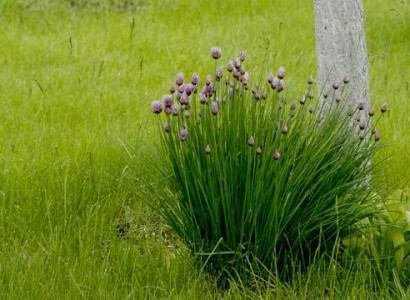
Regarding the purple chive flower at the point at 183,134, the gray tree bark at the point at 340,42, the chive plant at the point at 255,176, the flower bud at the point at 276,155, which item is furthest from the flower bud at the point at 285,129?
the gray tree bark at the point at 340,42

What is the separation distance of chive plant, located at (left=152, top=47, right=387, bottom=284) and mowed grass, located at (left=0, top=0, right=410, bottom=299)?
0.16 m

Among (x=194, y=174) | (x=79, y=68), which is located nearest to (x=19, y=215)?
(x=194, y=174)

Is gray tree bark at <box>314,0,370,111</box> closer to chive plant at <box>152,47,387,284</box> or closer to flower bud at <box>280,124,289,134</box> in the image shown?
chive plant at <box>152,47,387,284</box>

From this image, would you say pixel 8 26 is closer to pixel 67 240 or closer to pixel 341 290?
pixel 67 240

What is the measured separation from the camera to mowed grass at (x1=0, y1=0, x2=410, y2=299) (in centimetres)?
360

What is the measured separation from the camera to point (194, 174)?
3.53 metres

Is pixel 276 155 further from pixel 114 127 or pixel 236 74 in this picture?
pixel 114 127

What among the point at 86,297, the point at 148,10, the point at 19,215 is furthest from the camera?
the point at 148,10

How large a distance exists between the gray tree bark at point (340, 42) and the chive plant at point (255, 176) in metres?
0.74

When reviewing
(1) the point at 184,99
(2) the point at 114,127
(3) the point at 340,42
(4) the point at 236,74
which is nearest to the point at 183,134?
(1) the point at 184,99

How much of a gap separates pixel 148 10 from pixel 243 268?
19.7ft

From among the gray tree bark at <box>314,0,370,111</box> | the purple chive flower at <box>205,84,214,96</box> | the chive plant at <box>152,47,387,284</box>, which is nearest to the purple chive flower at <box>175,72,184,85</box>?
the chive plant at <box>152,47,387,284</box>

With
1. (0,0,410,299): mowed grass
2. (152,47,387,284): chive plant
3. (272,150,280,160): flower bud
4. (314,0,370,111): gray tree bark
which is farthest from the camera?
(314,0,370,111): gray tree bark

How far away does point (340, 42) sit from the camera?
14.3 ft
